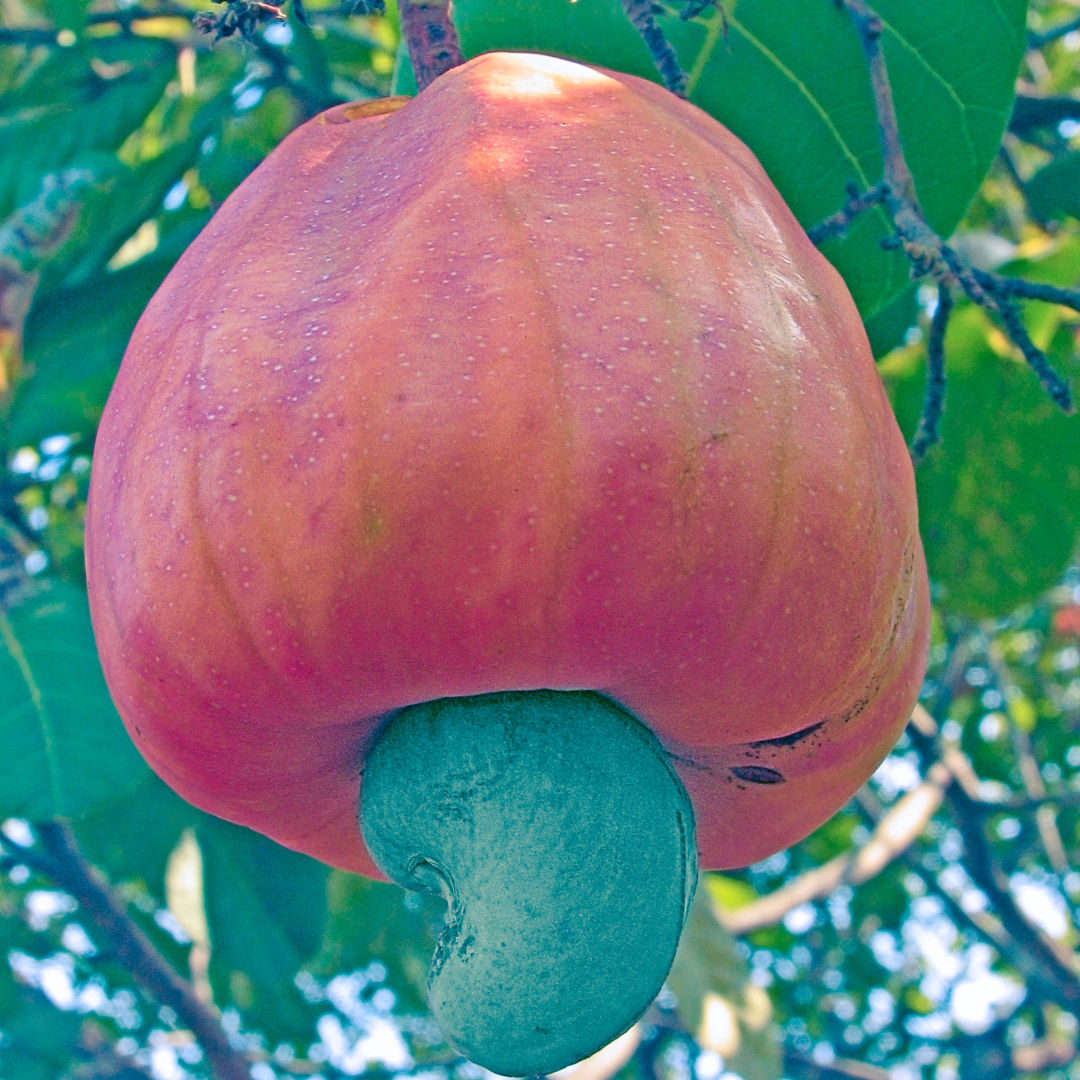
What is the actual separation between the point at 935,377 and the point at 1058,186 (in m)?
0.58

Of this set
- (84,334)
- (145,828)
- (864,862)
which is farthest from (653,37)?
(864,862)

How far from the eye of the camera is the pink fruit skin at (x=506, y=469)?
23.5 inches

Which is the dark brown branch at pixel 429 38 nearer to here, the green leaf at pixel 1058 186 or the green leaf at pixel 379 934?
the green leaf at pixel 1058 186

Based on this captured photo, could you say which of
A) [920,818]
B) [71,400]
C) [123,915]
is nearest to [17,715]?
[71,400]

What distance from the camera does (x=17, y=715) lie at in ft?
3.80

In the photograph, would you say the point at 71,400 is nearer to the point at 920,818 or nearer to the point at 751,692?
the point at 751,692

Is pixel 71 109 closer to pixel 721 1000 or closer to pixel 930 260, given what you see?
pixel 930 260

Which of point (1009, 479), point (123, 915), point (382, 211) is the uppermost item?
point (382, 211)

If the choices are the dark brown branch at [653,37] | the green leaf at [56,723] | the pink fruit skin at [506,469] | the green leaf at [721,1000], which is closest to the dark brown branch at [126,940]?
the green leaf at [56,723]

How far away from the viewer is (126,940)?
190cm

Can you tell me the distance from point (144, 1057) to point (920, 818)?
2.22 meters

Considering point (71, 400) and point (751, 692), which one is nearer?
point (751, 692)

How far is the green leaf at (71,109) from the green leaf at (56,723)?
63cm

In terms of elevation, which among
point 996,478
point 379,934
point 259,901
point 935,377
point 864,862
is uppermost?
point 935,377
